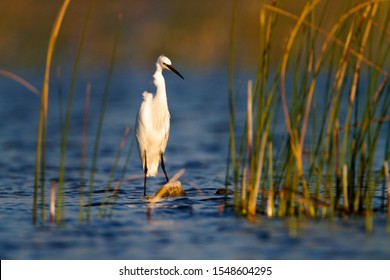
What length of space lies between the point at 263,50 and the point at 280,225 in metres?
1.40

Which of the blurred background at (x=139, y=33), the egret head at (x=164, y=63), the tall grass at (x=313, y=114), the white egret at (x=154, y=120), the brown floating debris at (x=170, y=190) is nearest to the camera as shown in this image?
the tall grass at (x=313, y=114)

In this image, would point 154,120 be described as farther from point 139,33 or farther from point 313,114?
point 139,33

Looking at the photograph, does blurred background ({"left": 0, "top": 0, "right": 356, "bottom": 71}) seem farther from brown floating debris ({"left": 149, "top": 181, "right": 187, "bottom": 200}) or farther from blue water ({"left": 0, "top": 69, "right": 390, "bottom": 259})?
brown floating debris ({"left": 149, "top": 181, "right": 187, "bottom": 200})

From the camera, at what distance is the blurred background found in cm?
2527

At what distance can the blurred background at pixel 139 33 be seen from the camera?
2527 centimetres

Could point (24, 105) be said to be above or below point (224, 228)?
above

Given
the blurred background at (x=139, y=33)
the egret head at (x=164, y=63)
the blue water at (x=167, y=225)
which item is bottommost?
the blue water at (x=167, y=225)

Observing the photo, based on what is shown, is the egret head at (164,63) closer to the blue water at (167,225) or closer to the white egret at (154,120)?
the white egret at (154,120)

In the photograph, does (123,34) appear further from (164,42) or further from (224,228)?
(224,228)

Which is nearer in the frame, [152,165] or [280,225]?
[280,225]

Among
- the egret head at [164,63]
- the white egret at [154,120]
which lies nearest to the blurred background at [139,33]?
the egret head at [164,63]

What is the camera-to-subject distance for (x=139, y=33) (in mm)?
27844
